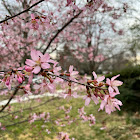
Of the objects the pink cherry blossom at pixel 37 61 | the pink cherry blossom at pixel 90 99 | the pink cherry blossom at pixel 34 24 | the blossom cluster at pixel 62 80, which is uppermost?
the pink cherry blossom at pixel 34 24

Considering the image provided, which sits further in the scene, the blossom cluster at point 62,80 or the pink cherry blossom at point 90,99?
the pink cherry blossom at point 90,99

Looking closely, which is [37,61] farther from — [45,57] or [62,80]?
[62,80]

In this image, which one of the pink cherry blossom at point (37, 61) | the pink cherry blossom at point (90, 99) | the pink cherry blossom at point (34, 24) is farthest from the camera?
the pink cherry blossom at point (34, 24)

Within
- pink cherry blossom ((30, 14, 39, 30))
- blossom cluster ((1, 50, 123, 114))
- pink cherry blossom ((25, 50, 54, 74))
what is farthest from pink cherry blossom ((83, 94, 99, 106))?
pink cherry blossom ((30, 14, 39, 30))

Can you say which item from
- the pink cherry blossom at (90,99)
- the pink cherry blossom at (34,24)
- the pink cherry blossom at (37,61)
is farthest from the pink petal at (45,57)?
the pink cherry blossom at (34,24)

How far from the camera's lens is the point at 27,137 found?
3.19m

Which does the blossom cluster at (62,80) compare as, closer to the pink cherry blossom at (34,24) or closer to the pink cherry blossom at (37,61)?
the pink cherry blossom at (37,61)

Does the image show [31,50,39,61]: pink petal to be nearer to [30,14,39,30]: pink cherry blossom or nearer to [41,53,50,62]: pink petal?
[41,53,50,62]: pink petal

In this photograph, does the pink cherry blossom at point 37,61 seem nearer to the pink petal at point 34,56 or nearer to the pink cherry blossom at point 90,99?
the pink petal at point 34,56

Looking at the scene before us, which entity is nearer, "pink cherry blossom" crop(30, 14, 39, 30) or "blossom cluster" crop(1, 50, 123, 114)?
"blossom cluster" crop(1, 50, 123, 114)

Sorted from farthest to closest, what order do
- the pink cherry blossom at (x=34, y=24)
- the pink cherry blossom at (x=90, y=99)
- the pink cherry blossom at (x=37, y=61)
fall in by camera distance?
the pink cherry blossom at (x=34, y=24) → the pink cherry blossom at (x=90, y=99) → the pink cherry blossom at (x=37, y=61)

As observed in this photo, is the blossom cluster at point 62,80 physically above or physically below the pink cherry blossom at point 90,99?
above

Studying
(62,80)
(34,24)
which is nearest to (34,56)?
(62,80)

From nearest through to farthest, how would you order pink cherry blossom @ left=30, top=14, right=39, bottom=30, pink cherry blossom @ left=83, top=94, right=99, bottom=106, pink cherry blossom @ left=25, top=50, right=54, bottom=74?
pink cherry blossom @ left=25, top=50, right=54, bottom=74
pink cherry blossom @ left=83, top=94, right=99, bottom=106
pink cherry blossom @ left=30, top=14, right=39, bottom=30
